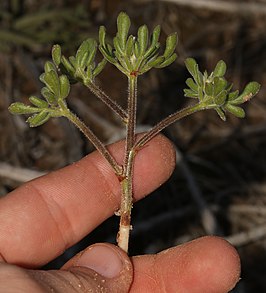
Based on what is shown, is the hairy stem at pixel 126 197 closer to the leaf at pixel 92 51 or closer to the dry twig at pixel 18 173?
the leaf at pixel 92 51

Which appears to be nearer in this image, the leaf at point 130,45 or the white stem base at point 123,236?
the leaf at point 130,45

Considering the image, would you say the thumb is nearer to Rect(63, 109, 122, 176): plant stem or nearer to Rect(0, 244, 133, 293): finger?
Rect(0, 244, 133, 293): finger

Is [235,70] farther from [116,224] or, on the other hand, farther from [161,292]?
[161,292]

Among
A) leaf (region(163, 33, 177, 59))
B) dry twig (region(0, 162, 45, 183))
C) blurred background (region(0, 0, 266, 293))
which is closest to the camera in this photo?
leaf (region(163, 33, 177, 59))

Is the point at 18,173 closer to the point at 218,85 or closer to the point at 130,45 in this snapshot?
the point at 130,45

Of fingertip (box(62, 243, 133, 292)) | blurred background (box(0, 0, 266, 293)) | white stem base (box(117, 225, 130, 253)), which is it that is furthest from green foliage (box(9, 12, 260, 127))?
blurred background (box(0, 0, 266, 293))

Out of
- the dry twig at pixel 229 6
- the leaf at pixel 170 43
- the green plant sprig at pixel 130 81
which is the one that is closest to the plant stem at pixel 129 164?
the green plant sprig at pixel 130 81

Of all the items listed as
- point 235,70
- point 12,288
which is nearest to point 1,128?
point 235,70
